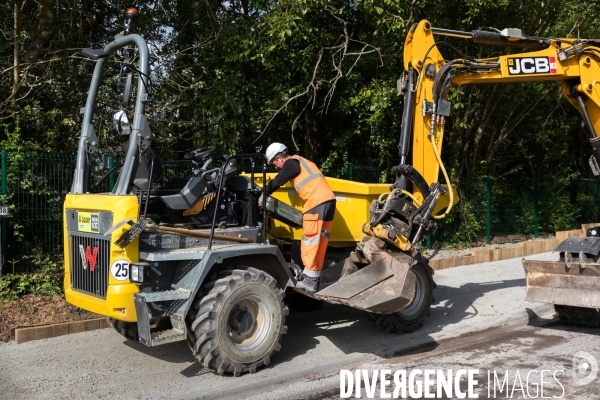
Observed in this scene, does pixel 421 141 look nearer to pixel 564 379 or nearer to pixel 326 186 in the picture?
pixel 326 186

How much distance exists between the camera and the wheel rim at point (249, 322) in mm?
5934

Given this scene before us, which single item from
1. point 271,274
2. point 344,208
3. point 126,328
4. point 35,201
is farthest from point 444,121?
point 35,201

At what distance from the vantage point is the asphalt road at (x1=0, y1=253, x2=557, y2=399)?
18.3 feet

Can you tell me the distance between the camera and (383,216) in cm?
726

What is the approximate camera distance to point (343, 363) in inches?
249

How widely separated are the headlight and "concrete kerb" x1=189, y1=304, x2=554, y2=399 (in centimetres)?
111

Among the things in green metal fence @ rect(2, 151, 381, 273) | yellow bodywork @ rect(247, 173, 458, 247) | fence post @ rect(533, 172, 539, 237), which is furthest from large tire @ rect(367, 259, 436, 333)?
fence post @ rect(533, 172, 539, 237)

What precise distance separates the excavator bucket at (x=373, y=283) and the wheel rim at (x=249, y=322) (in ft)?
2.17

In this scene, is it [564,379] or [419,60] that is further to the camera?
[419,60]

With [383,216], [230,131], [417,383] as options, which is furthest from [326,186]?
[230,131]

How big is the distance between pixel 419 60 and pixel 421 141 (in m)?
1.04

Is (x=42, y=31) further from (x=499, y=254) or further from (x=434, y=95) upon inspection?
(x=499, y=254)

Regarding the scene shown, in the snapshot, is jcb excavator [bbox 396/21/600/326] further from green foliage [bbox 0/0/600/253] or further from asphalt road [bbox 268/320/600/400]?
green foliage [bbox 0/0/600/253]

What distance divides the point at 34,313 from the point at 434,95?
5.91 metres
